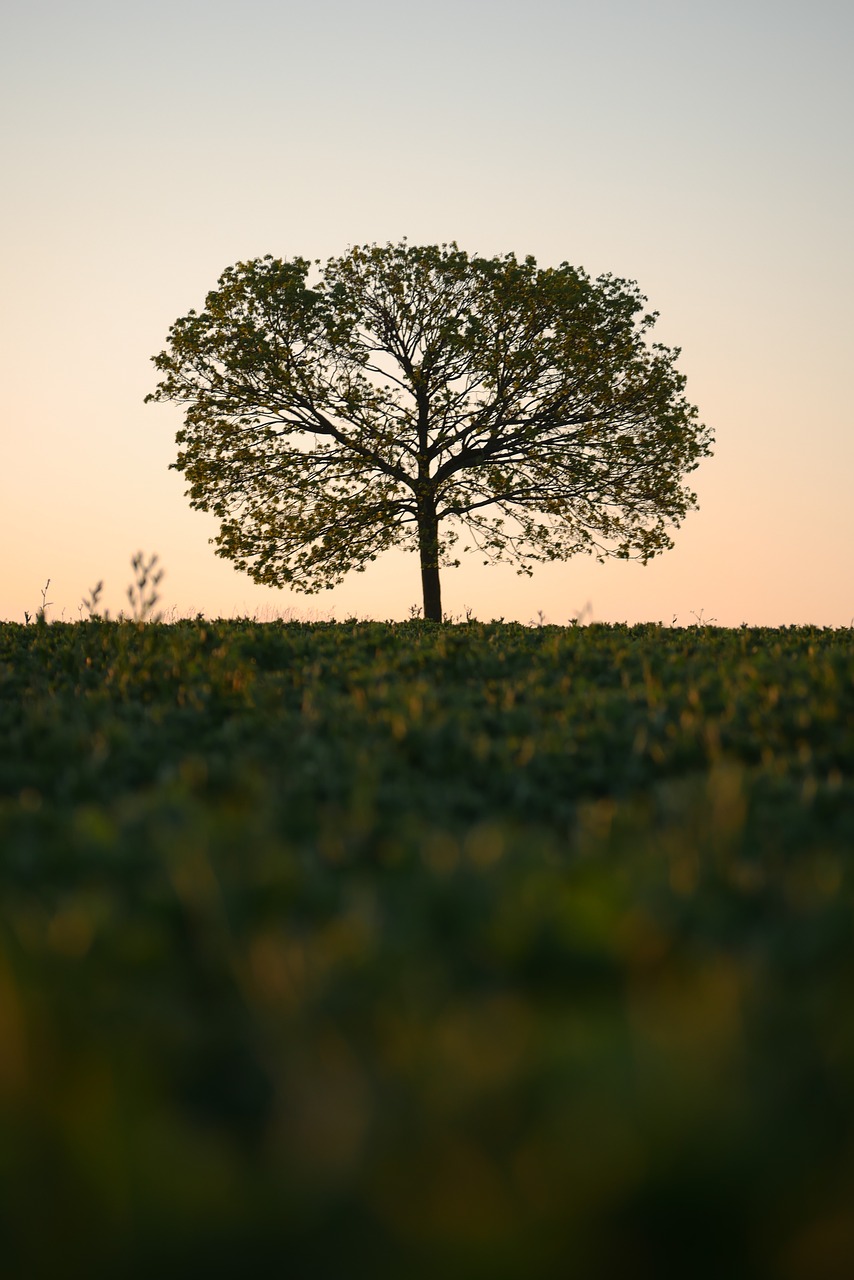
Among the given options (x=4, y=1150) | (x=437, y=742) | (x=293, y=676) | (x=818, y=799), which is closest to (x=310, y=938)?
(x=4, y=1150)

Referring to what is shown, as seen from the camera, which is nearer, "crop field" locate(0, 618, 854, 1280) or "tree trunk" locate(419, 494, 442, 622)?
"crop field" locate(0, 618, 854, 1280)

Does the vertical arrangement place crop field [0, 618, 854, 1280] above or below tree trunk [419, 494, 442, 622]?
below

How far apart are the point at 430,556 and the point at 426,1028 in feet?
79.0

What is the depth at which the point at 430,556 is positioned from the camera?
2555cm

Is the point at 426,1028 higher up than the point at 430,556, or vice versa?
the point at 430,556

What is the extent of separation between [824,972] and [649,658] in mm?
5970

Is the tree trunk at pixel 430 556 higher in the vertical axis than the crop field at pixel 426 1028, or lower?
higher

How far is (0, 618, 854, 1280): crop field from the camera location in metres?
1.19

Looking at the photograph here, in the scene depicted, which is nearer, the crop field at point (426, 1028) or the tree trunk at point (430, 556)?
the crop field at point (426, 1028)

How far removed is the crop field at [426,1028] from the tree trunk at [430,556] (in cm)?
2091

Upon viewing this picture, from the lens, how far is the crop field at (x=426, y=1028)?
46.9 inches

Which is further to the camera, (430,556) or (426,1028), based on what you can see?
(430,556)

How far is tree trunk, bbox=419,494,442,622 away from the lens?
25.3 metres

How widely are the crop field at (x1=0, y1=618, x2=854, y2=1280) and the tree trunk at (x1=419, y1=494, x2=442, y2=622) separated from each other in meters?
20.9
